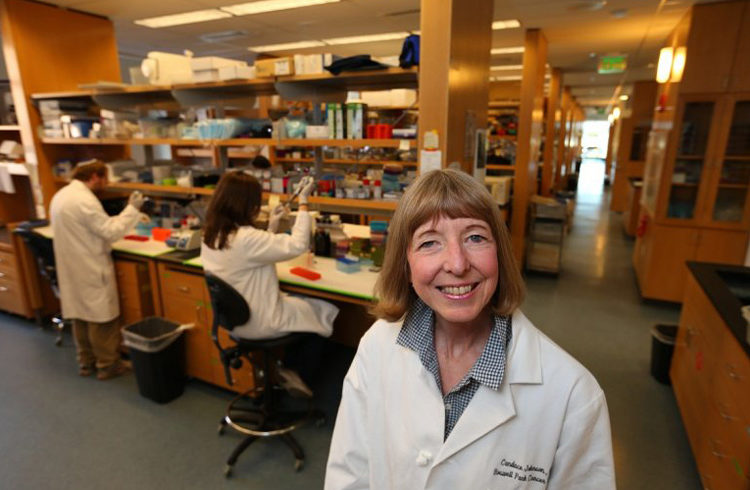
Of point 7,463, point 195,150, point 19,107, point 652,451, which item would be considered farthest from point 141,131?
point 652,451

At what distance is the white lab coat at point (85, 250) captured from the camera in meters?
2.84

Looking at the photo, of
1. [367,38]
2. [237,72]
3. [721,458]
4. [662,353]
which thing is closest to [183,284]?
[237,72]

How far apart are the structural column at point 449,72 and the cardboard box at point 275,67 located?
0.90 metres

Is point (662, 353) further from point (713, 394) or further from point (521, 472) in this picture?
point (521, 472)

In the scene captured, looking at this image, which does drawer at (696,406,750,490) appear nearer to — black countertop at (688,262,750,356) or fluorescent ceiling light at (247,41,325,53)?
black countertop at (688,262,750,356)

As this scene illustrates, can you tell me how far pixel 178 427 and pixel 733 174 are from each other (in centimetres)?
500

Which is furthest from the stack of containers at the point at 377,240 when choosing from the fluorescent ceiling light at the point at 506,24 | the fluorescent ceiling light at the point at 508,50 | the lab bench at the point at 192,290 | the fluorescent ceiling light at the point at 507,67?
the fluorescent ceiling light at the point at 507,67

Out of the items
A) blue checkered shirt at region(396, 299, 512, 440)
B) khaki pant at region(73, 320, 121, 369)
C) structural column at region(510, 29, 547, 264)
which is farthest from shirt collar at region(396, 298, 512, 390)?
structural column at region(510, 29, 547, 264)

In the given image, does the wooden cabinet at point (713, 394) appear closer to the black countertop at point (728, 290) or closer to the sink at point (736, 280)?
the black countertop at point (728, 290)

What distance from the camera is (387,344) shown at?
1072 millimetres

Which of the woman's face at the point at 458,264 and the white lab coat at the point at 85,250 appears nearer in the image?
the woman's face at the point at 458,264

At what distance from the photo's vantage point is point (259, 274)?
2.28 metres

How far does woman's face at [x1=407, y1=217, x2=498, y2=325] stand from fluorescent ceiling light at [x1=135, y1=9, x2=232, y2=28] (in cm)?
449

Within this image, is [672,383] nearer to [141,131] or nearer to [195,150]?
[141,131]
